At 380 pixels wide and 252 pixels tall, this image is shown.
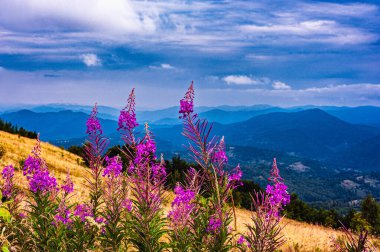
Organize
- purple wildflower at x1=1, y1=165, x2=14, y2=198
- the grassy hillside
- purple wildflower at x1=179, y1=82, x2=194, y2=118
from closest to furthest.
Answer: purple wildflower at x1=179, y1=82, x2=194, y2=118
purple wildflower at x1=1, y1=165, x2=14, y2=198
the grassy hillside


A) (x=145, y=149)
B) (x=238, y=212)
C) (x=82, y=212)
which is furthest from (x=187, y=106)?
(x=238, y=212)

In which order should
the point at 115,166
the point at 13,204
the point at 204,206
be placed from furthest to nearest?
1. the point at 13,204
2. the point at 115,166
3. the point at 204,206

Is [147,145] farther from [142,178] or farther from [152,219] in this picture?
[152,219]

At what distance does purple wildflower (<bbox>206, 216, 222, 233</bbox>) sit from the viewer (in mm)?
5535

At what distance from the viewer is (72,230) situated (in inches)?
277

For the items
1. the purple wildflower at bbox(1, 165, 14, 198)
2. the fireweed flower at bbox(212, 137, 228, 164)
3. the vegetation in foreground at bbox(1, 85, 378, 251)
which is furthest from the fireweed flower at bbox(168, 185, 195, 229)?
the purple wildflower at bbox(1, 165, 14, 198)

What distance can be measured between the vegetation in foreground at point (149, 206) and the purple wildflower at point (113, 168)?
0.06 feet

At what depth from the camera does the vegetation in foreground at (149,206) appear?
5.11 m

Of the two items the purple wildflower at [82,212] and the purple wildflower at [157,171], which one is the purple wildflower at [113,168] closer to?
the purple wildflower at [82,212]

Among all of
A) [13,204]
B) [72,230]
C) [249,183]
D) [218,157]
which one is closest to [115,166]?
[72,230]

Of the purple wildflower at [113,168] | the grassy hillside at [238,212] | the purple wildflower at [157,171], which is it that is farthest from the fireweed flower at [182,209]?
the grassy hillside at [238,212]

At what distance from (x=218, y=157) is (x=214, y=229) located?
116 centimetres

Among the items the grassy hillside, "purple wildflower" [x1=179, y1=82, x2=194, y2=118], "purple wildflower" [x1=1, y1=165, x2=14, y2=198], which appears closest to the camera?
"purple wildflower" [x1=179, y1=82, x2=194, y2=118]

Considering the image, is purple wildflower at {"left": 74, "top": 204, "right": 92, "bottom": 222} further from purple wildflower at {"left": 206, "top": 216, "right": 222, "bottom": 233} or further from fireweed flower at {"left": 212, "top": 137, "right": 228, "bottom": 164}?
fireweed flower at {"left": 212, "top": 137, "right": 228, "bottom": 164}
